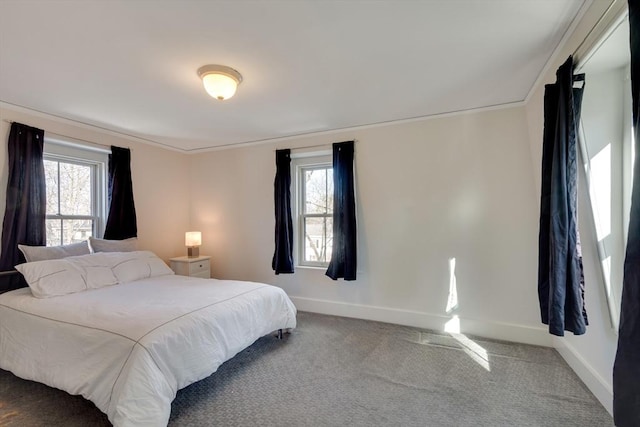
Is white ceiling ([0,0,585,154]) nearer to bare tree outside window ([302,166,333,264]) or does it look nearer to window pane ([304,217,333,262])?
bare tree outside window ([302,166,333,264])

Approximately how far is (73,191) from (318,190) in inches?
114

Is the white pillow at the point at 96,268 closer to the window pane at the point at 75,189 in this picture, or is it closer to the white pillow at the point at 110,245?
the white pillow at the point at 110,245

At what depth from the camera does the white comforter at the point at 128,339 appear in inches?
64.9

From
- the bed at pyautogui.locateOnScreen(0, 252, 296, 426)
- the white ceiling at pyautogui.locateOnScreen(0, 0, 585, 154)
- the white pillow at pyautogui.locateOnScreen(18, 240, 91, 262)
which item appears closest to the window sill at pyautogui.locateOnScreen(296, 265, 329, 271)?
the bed at pyautogui.locateOnScreen(0, 252, 296, 426)

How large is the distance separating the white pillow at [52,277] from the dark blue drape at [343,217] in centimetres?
247

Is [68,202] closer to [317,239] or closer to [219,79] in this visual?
[219,79]

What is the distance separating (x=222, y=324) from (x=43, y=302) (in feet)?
4.60

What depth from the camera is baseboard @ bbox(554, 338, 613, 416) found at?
1871 mm

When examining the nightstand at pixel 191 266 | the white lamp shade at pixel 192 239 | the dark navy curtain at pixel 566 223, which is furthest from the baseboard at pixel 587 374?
the white lamp shade at pixel 192 239

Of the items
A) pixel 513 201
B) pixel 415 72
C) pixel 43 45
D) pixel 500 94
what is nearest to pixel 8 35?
pixel 43 45

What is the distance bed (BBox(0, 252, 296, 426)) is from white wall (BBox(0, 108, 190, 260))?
129 centimetres

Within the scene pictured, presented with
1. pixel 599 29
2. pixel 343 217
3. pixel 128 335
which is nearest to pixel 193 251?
pixel 343 217

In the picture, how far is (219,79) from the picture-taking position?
2.16 metres

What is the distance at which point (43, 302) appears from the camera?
7.45 feet
